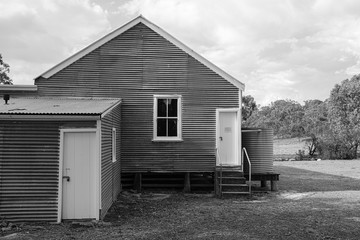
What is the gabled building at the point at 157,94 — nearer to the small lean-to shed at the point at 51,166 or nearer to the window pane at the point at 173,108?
the window pane at the point at 173,108

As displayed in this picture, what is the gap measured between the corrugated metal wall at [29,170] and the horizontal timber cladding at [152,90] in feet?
16.1

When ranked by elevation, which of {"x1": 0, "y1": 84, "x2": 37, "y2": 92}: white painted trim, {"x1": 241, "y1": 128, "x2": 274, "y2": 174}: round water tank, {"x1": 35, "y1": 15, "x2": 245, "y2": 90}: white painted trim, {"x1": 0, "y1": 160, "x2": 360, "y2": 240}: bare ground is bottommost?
{"x1": 0, "y1": 160, "x2": 360, "y2": 240}: bare ground

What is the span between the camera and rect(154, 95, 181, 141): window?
567 inches

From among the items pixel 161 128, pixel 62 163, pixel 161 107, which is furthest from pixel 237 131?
pixel 62 163

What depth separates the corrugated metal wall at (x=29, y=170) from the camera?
9.23 m

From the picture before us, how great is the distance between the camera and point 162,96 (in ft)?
47.2

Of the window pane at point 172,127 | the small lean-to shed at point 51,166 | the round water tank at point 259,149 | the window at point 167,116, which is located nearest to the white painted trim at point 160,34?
the window at point 167,116

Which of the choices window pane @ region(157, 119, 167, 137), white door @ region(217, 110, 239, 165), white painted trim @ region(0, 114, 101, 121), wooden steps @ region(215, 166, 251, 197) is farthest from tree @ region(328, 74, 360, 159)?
white painted trim @ region(0, 114, 101, 121)

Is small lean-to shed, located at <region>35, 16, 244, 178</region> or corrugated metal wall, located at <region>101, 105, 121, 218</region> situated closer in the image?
corrugated metal wall, located at <region>101, 105, 121, 218</region>

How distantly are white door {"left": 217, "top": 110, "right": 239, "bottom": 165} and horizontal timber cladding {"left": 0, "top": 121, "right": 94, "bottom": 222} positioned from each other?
685 centimetres

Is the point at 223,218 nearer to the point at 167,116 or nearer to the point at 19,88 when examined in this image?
the point at 167,116

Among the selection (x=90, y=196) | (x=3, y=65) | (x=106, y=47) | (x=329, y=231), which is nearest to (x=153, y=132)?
(x=106, y=47)

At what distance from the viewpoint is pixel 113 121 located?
39.5 feet

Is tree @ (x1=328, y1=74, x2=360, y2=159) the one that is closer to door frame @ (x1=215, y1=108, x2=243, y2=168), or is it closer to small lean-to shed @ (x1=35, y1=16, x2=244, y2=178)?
door frame @ (x1=215, y1=108, x2=243, y2=168)
